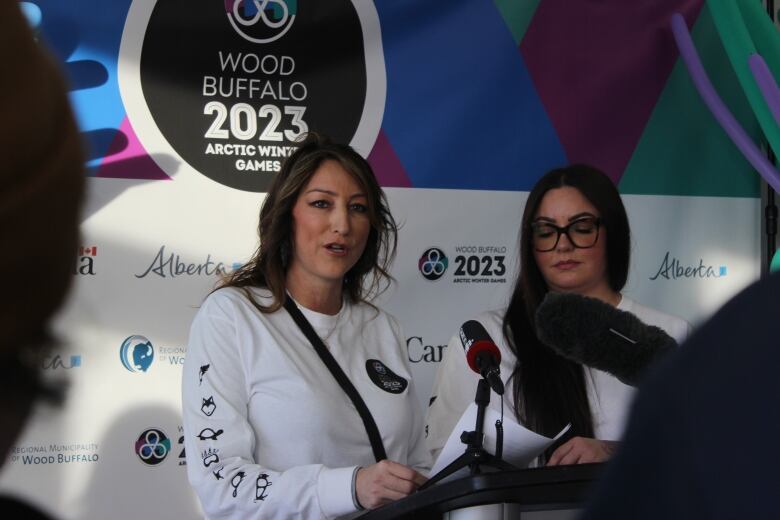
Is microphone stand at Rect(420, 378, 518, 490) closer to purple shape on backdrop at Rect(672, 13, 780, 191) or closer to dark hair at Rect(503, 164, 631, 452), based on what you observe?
dark hair at Rect(503, 164, 631, 452)

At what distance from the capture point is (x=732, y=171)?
4164 mm

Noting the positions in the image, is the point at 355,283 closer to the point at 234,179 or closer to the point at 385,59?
the point at 234,179

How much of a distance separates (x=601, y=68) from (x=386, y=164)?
1005mm

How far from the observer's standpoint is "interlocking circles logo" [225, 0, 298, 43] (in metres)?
3.53

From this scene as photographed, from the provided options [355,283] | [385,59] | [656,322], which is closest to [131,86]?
[385,59]

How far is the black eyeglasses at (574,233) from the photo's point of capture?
286 cm

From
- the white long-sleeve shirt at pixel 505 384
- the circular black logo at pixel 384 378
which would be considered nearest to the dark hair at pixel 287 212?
the circular black logo at pixel 384 378

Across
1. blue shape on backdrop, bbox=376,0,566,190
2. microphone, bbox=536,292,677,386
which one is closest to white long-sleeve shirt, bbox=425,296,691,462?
blue shape on backdrop, bbox=376,0,566,190

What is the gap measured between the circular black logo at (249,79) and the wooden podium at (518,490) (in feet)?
6.71

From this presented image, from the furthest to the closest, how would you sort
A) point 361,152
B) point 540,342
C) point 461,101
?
point 461,101, point 361,152, point 540,342

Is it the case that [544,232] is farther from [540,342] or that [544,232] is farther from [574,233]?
[540,342]

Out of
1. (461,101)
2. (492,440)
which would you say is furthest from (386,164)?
(492,440)

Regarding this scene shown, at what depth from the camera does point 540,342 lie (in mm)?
2766

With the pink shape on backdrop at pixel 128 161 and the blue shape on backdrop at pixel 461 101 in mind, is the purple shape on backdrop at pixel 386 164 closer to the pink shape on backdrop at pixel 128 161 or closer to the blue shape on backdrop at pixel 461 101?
the blue shape on backdrop at pixel 461 101
